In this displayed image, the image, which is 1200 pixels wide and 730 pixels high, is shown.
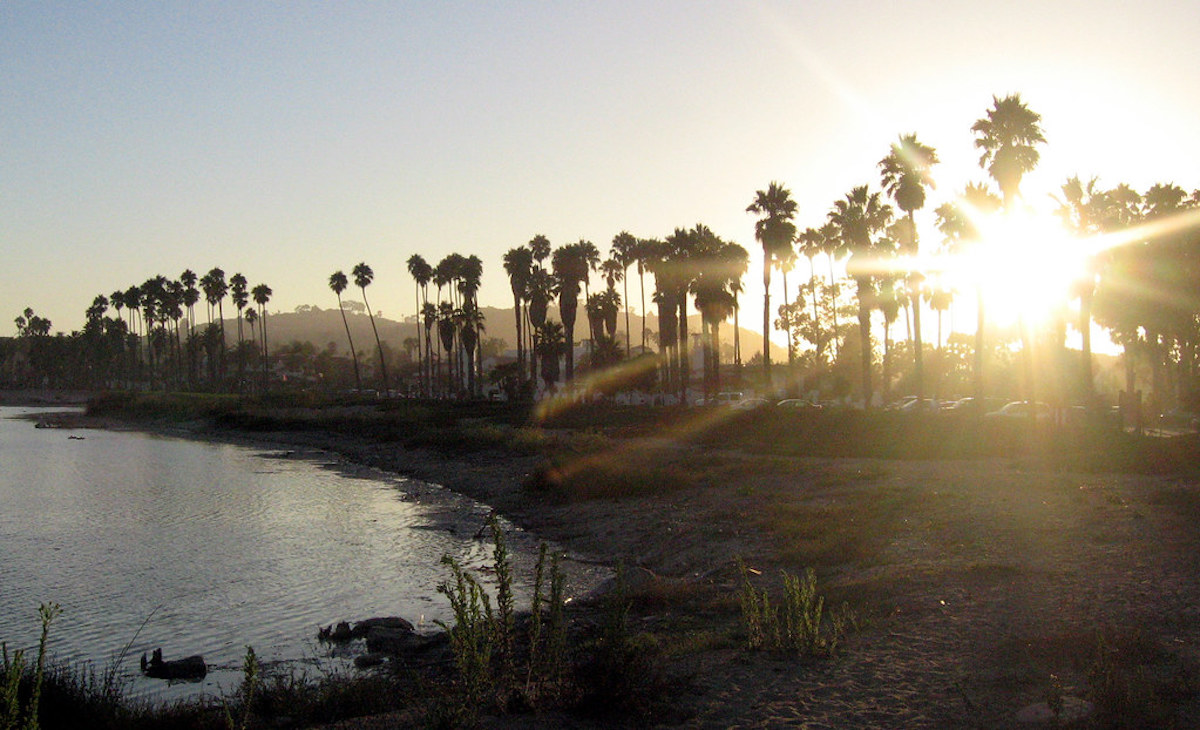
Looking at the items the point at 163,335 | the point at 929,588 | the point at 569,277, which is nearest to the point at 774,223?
the point at 569,277

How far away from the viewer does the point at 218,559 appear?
21.9m

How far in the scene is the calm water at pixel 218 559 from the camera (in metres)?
14.4

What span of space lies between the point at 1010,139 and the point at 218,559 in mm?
35641

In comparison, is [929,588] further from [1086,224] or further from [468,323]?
[468,323]

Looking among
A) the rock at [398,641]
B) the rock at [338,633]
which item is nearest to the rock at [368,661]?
the rock at [398,641]

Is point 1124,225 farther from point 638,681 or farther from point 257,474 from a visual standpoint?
point 638,681

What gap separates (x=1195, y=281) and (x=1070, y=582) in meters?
43.1

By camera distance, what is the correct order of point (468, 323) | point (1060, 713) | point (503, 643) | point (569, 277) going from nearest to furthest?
point (1060, 713) → point (503, 643) → point (569, 277) → point (468, 323)

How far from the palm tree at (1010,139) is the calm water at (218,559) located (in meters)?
27.4

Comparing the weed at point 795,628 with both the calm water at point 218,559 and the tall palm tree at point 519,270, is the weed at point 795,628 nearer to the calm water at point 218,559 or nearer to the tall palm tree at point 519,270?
the calm water at point 218,559

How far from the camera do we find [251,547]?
23562 millimetres

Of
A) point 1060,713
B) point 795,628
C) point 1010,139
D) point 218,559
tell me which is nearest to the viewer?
point 1060,713

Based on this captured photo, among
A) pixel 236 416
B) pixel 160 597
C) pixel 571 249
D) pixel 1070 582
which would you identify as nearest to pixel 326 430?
pixel 236 416

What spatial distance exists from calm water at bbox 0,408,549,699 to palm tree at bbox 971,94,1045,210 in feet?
89.8
